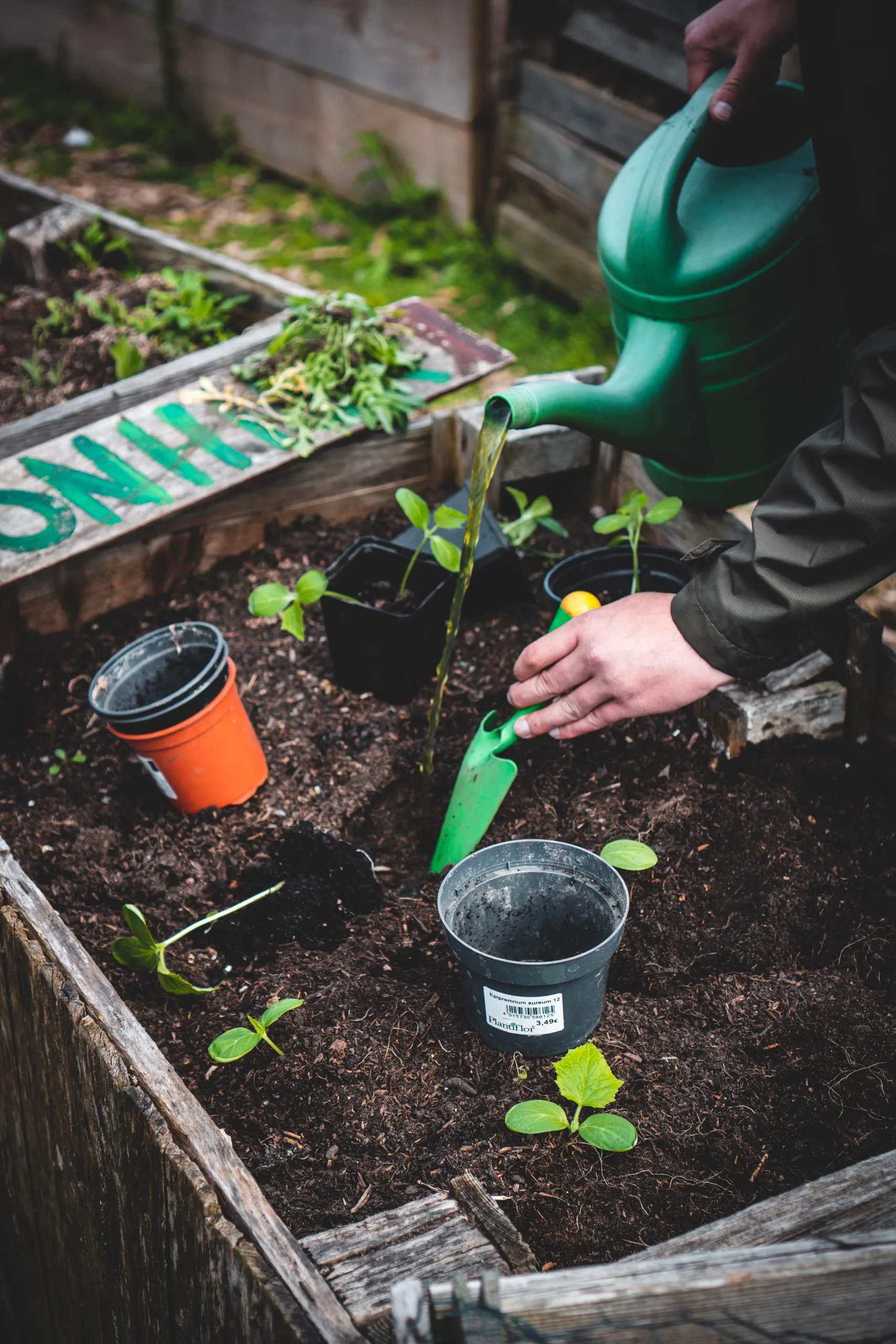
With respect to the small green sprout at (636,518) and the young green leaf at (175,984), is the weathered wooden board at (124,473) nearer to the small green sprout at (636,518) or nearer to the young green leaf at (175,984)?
the small green sprout at (636,518)

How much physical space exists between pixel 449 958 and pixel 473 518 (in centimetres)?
76

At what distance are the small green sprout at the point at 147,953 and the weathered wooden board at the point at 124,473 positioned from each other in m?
0.94

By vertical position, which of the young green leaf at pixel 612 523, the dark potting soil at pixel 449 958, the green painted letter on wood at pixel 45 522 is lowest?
the dark potting soil at pixel 449 958

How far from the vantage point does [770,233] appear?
1862mm

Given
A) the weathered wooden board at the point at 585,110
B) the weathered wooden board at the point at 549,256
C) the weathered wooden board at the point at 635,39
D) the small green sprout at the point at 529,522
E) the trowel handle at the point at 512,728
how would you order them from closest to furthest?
1. the trowel handle at the point at 512,728
2. the small green sprout at the point at 529,522
3. the weathered wooden board at the point at 635,39
4. the weathered wooden board at the point at 585,110
5. the weathered wooden board at the point at 549,256

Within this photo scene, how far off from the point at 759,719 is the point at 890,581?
1.41 m

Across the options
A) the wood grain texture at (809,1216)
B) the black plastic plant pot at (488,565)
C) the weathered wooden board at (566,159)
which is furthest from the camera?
the weathered wooden board at (566,159)

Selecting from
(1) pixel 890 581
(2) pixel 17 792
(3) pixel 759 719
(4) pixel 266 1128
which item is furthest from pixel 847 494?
(1) pixel 890 581

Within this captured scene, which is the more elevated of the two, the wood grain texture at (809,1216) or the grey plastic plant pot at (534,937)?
the wood grain texture at (809,1216)

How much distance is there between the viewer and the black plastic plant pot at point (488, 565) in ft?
7.55

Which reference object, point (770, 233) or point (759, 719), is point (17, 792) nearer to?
point (759, 719)

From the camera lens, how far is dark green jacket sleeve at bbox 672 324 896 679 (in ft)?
4.53

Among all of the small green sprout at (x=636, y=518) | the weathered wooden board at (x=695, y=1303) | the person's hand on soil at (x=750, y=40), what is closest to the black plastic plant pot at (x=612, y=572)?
the small green sprout at (x=636, y=518)

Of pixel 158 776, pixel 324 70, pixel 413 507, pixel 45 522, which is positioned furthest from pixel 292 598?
pixel 324 70
